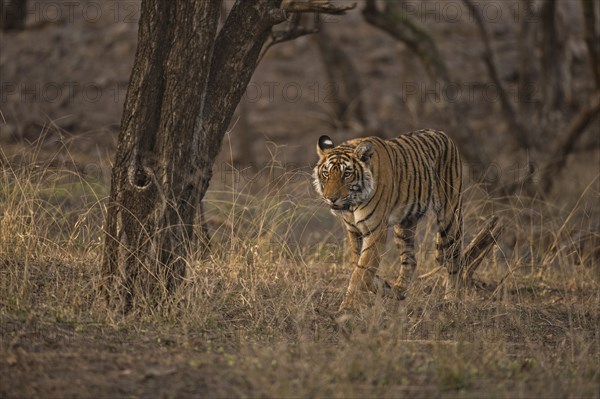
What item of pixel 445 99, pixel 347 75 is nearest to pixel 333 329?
pixel 445 99

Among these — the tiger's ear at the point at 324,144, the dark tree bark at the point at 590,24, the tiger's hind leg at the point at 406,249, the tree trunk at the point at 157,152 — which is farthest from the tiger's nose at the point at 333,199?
the dark tree bark at the point at 590,24

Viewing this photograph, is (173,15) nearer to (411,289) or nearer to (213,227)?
(411,289)

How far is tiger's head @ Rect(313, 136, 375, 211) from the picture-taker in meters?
6.80

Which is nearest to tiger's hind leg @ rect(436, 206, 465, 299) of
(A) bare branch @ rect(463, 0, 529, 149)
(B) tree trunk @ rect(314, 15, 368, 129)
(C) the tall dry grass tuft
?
(C) the tall dry grass tuft

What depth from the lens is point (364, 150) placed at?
6906 millimetres

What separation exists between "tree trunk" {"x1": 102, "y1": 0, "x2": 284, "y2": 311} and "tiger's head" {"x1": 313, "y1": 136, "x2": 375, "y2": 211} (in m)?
1.19

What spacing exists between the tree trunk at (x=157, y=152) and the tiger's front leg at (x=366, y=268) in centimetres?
130

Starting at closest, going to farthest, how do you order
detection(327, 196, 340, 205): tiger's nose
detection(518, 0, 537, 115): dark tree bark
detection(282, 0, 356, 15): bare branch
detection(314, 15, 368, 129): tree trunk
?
→ detection(282, 0, 356, 15): bare branch
detection(327, 196, 340, 205): tiger's nose
detection(518, 0, 537, 115): dark tree bark
detection(314, 15, 368, 129): tree trunk

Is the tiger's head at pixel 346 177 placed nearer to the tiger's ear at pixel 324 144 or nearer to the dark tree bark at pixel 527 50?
the tiger's ear at pixel 324 144

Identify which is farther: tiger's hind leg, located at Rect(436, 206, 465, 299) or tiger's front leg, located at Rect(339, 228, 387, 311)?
tiger's hind leg, located at Rect(436, 206, 465, 299)

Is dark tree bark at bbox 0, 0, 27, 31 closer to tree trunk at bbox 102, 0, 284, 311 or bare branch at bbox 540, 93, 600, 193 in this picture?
bare branch at bbox 540, 93, 600, 193

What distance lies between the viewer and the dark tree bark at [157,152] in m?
5.89

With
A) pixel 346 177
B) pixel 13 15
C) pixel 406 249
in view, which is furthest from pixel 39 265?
pixel 13 15

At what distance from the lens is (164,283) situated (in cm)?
586
